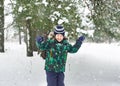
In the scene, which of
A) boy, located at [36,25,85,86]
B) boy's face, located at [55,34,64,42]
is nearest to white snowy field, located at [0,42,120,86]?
boy, located at [36,25,85,86]

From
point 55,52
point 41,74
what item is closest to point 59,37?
point 55,52

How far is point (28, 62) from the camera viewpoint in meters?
17.5

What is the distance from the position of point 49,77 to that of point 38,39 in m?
0.86

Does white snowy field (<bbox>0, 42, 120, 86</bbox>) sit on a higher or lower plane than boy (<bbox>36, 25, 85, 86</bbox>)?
lower

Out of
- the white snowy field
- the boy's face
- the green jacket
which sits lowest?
the white snowy field

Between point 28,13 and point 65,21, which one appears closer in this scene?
point 65,21

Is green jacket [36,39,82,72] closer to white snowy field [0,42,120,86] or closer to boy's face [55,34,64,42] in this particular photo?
boy's face [55,34,64,42]

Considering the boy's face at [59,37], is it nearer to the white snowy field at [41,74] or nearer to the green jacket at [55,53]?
the green jacket at [55,53]

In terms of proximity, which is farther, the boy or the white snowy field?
the white snowy field

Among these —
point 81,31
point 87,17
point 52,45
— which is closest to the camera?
point 52,45

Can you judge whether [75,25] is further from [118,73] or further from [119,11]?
[118,73]

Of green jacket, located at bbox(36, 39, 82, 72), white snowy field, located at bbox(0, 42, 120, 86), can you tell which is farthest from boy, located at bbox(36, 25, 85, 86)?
white snowy field, located at bbox(0, 42, 120, 86)

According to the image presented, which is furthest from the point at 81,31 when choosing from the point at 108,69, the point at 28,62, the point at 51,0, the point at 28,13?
the point at 28,62

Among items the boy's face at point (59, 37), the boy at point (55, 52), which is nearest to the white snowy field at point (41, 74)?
the boy at point (55, 52)
